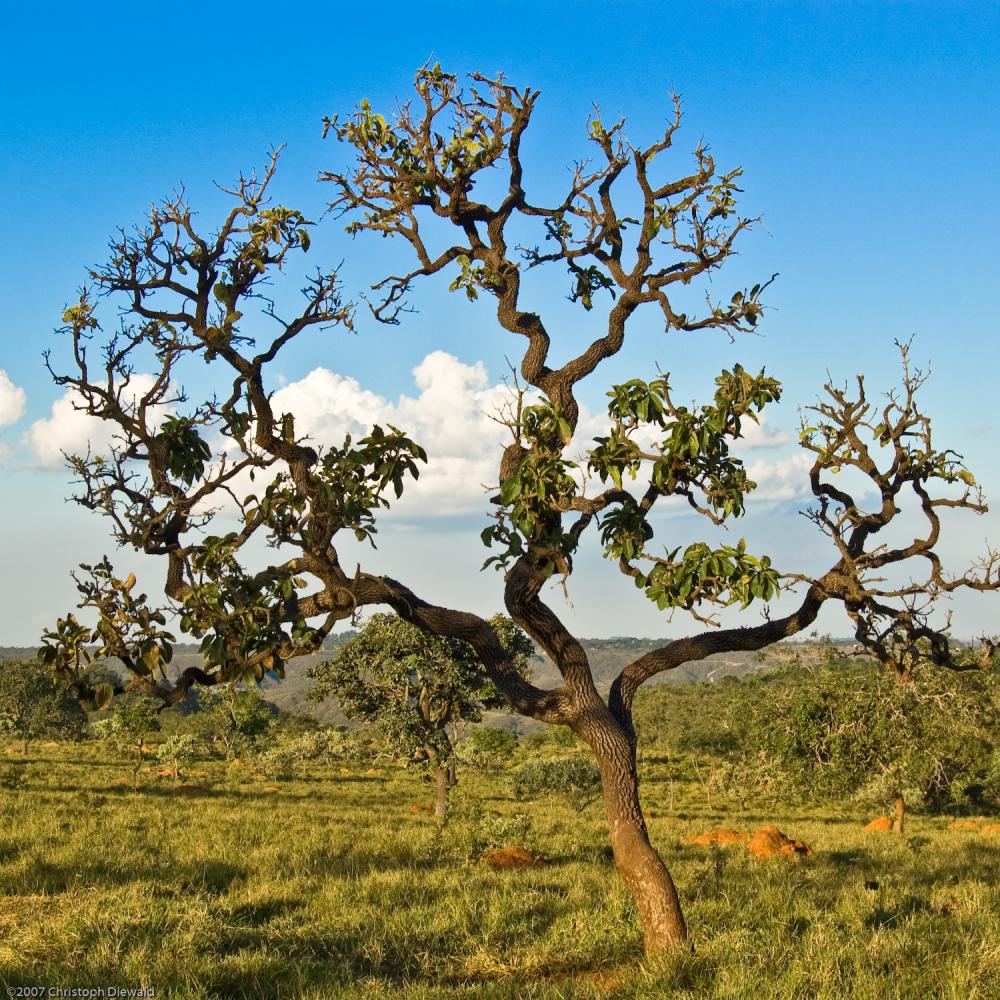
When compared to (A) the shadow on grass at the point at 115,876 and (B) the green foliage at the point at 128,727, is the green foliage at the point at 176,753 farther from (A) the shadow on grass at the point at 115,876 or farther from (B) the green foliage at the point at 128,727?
(A) the shadow on grass at the point at 115,876

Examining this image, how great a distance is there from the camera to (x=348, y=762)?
55844 mm

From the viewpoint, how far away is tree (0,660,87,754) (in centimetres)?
5494

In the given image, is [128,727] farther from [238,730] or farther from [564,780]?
[564,780]

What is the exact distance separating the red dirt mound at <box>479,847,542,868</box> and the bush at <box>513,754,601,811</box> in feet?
61.2

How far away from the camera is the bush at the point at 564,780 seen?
35.7m

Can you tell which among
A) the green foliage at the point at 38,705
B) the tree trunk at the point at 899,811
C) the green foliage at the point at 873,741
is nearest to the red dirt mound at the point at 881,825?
the tree trunk at the point at 899,811

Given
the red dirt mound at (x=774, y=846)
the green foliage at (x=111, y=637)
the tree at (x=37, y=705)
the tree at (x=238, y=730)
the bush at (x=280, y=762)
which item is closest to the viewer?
the green foliage at (x=111, y=637)

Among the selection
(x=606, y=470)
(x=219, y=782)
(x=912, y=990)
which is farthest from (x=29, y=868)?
(x=219, y=782)

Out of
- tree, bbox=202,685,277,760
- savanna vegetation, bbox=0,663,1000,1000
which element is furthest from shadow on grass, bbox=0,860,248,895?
tree, bbox=202,685,277,760

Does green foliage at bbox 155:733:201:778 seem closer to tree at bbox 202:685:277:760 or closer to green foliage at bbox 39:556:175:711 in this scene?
tree at bbox 202:685:277:760

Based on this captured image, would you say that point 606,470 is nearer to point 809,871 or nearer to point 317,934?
point 317,934

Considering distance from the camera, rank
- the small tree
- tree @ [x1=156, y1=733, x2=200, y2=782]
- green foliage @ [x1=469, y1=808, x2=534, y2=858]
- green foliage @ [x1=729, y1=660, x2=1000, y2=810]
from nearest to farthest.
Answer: green foliage @ [x1=729, y1=660, x2=1000, y2=810]
green foliage @ [x1=469, y1=808, x2=534, y2=858]
tree @ [x1=156, y1=733, x2=200, y2=782]
the small tree

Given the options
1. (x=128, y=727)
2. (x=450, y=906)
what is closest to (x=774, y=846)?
(x=450, y=906)

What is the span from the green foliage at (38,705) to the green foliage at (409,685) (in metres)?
36.4
